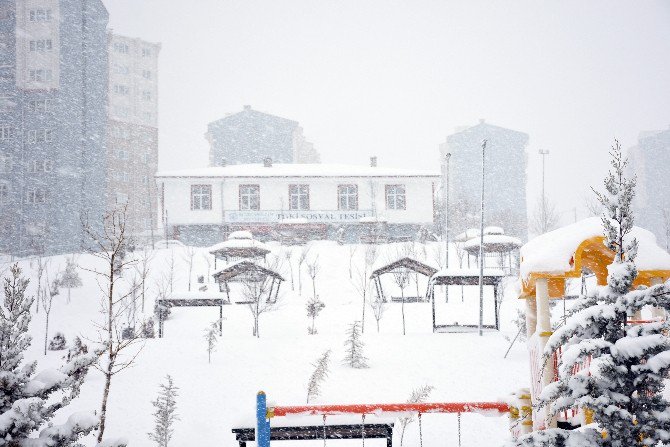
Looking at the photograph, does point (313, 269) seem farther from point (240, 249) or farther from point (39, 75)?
point (39, 75)

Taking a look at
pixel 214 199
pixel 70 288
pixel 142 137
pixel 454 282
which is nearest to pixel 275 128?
pixel 142 137

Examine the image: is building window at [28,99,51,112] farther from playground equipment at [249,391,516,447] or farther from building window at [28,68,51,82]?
playground equipment at [249,391,516,447]

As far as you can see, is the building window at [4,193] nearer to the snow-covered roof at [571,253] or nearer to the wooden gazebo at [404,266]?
the wooden gazebo at [404,266]

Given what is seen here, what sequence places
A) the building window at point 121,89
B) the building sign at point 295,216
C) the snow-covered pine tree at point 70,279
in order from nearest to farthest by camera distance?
the snow-covered pine tree at point 70,279 → the building sign at point 295,216 → the building window at point 121,89

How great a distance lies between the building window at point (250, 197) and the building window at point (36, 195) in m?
19.3

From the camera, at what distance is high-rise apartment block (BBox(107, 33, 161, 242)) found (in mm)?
58188

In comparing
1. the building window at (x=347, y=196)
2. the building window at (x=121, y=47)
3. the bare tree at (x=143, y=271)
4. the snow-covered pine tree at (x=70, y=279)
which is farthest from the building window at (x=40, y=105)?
the building window at (x=121, y=47)

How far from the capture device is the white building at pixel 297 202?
37125 millimetres

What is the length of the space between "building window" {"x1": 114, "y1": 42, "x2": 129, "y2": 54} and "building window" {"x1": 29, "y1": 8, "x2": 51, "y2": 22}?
24773 mm

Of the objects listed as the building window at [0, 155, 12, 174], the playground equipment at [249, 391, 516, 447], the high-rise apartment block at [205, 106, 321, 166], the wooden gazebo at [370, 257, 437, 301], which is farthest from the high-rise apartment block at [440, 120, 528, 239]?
the playground equipment at [249, 391, 516, 447]

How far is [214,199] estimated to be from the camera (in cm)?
3734

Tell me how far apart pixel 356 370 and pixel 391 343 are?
3.08 m

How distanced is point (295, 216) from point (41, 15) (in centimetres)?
3238

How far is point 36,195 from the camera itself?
41.8 m
